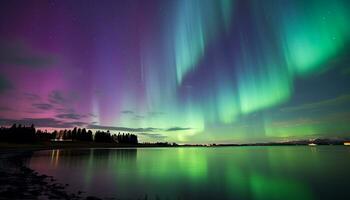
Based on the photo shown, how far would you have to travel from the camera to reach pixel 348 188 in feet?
109

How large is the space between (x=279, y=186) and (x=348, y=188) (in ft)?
28.4

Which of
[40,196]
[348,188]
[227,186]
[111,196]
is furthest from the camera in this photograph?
[227,186]

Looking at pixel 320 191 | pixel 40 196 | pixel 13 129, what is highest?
pixel 13 129

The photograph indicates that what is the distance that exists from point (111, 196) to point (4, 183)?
503 inches

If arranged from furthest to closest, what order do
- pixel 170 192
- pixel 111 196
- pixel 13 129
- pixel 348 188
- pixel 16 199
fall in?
pixel 13 129 → pixel 348 188 → pixel 170 192 → pixel 111 196 → pixel 16 199

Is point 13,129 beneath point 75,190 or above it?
above

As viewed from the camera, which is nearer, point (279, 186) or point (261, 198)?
point (261, 198)

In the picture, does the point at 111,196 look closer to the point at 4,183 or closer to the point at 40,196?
the point at 40,196

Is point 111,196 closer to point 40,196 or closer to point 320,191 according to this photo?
point 40,196

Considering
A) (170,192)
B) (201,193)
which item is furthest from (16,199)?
(201,193)

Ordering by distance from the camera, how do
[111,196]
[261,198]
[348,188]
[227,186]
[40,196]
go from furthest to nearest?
[227,186] < [348,188] < [261,198] < [111,196] < [40,196]

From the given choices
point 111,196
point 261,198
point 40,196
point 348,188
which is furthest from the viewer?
point 348,188

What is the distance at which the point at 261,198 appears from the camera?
28.2 meters

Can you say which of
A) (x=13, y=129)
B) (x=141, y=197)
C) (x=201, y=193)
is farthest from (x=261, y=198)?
(x=13, y=129)
